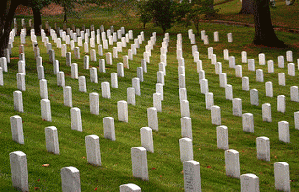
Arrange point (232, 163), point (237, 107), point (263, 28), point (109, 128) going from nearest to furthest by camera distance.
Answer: point (232, 163) < point (109, 128) < point (237, 107) < point (263, 28)

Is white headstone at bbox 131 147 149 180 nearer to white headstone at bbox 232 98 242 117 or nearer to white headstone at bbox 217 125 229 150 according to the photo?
white headstone at bbox 217 125 229 150

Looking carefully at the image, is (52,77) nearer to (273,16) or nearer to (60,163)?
(60,163)

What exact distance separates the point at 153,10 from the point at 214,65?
9.74 meters

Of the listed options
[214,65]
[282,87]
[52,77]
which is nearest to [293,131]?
[282,87]

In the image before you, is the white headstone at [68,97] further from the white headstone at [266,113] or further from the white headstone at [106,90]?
the white headstone at [266,113]

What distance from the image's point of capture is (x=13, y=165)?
289 inches

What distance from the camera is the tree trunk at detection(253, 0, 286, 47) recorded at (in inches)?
1077

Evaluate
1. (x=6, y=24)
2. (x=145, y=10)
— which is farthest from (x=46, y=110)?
(x=145, y=10)

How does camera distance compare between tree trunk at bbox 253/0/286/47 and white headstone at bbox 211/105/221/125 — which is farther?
tree trunk at bbox 253/0/286/47

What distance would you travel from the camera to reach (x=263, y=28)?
2747 cm

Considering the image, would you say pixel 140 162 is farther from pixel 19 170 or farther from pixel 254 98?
pixel 254 98

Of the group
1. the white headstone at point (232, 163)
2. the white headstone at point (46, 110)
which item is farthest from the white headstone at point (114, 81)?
the white headstone at point (232, 163)

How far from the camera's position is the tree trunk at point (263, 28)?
27344 mm

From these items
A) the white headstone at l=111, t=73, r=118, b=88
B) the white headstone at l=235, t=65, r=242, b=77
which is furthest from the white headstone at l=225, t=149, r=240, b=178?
the white headstone at l=235, t=65, r=242, b=77
